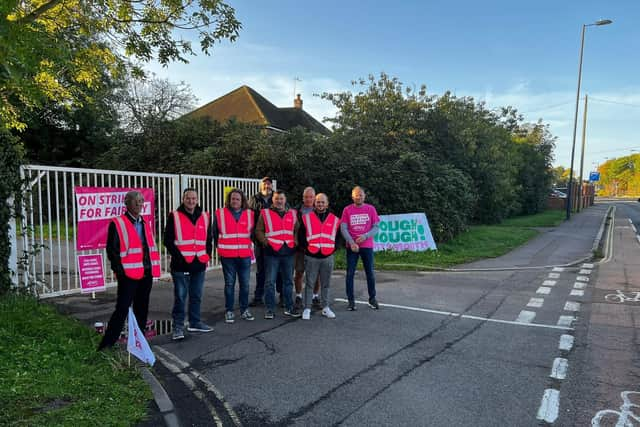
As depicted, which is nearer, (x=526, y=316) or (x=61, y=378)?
(x=61, y=378)

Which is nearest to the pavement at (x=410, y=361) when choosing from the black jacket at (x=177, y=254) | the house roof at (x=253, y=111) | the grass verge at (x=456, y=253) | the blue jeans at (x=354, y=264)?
the blue jeans at (x=354, y=264)

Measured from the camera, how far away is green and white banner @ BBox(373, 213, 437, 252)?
43.7ft

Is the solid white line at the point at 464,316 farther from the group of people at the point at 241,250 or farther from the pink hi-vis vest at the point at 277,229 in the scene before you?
the pink hi-vis vest at the point at 277,229

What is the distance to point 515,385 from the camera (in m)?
4.34

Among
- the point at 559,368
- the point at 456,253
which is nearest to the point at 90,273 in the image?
the point at 559,368

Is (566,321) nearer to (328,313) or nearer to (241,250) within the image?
(328,313)

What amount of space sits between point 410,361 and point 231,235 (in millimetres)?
2887

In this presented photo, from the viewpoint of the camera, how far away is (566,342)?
5.69 m

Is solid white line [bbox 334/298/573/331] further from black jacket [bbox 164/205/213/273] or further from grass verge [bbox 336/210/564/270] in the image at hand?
grass verge [bbox 336/210/564/270]

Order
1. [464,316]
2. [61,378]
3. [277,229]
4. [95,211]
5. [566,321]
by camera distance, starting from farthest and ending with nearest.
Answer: [95,211] → [464,316] → [566,321] → [277,229] → [61,378]

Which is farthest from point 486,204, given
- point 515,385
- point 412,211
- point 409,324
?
point 515,385

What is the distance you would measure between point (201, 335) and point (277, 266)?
1445mm

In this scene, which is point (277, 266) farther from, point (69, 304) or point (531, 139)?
point (531, 139)

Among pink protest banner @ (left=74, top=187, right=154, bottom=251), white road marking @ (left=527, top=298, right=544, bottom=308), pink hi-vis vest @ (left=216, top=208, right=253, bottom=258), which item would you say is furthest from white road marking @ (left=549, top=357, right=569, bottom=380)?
pink protest banner @ (left=74, top=187, right=154, bottom=251)
